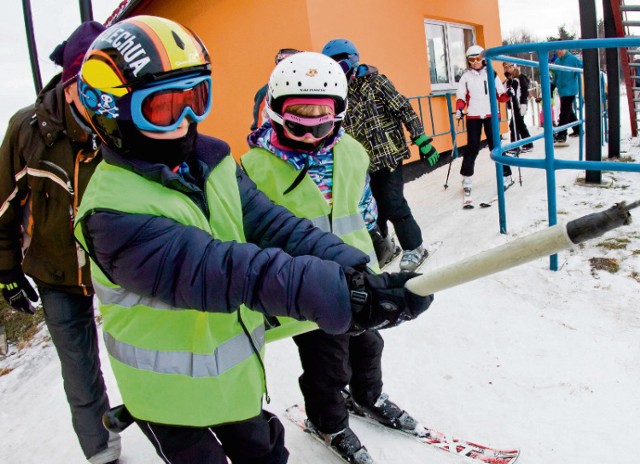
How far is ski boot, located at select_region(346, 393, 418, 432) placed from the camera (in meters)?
2.47

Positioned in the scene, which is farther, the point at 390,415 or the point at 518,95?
the point at 518,95

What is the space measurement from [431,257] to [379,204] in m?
0.65

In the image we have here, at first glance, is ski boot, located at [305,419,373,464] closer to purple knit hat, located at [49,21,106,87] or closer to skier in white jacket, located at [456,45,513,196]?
purple knit hat, located at [49,21,106,87]

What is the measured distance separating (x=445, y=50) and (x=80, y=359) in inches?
354

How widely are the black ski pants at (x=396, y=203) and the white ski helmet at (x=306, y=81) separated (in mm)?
2046

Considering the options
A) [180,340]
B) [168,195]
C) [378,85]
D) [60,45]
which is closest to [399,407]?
[180,340]

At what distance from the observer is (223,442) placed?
1.67 metres

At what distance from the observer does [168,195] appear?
135 cm

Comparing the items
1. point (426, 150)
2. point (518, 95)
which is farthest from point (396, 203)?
point (518, 95)

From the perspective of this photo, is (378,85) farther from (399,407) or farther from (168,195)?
(168,195)

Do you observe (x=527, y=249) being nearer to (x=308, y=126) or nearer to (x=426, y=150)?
(x=308, y=126)

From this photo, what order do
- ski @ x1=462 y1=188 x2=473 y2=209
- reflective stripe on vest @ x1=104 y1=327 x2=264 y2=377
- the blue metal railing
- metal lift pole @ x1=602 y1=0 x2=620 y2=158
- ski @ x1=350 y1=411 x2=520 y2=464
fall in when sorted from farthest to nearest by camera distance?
metal lift pole @ x1=602 y1=0 x2=620 y2=158, ski @ x1=462 y1=188 x2=473 y2=209, the blue metal railing, ski @ x1=350 y1=411 x2=520 y2=464, reflective stripe on vest @ x1=104 y1=327 x2=264 y2=377

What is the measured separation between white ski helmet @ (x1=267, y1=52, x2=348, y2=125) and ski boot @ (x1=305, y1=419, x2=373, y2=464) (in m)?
1.45

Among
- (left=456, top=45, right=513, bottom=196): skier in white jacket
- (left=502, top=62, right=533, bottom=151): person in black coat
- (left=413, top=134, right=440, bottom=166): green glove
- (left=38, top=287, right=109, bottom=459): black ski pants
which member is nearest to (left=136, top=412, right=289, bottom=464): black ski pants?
(left=38, top=287, right=109, bottom=459): black ski pants
